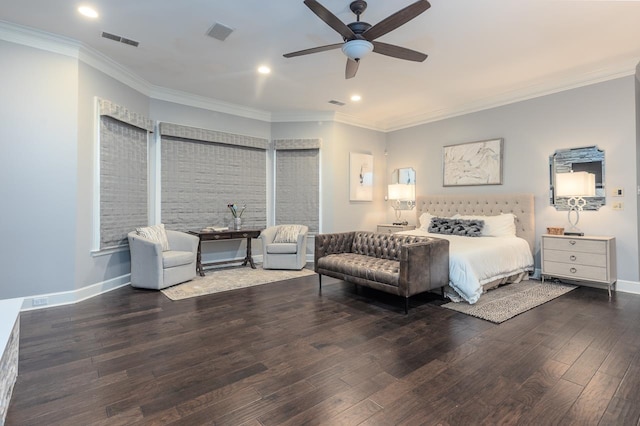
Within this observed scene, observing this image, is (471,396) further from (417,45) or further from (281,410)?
(417,45)

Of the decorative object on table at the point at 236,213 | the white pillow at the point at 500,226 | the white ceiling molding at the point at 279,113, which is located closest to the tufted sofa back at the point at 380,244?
the white pillow at the point at 500,226

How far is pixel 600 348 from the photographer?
2.52 metres

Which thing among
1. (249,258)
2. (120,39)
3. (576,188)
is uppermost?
(120,39)

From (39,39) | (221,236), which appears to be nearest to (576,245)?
(221,236)

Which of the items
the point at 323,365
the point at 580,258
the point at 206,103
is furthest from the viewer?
the point at 206,103

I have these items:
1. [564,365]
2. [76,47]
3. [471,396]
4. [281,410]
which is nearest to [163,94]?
[76,47]

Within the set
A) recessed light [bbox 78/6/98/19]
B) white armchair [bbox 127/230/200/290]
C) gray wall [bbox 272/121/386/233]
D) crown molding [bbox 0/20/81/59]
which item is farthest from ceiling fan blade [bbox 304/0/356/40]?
gray wall [bbox 272/121/386/233]

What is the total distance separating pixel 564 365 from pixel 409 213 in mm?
4653

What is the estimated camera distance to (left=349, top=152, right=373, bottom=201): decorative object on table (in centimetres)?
660

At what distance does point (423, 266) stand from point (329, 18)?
2549mm

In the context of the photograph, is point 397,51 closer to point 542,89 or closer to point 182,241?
point 542,89

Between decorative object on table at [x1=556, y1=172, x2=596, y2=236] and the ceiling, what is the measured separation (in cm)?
139

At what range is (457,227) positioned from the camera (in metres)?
5.00

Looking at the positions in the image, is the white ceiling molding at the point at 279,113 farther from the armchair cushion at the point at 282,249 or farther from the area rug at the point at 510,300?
the area rug at the point at 510,300
